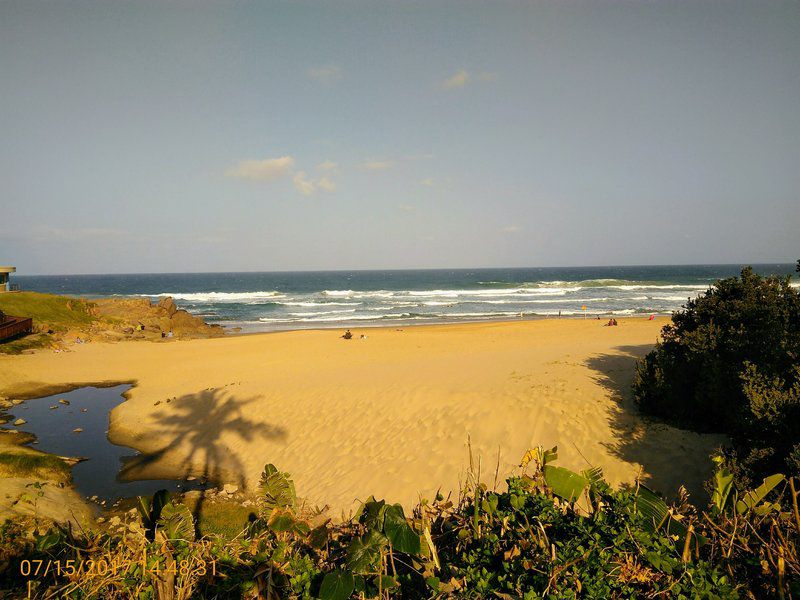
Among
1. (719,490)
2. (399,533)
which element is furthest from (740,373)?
(399,533)

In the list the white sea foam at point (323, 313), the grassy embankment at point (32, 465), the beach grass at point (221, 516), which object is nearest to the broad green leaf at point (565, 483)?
the beach grass at point (221, 516)

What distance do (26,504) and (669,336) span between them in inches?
536

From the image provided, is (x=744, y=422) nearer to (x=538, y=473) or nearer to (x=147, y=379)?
(x=538, y=473)

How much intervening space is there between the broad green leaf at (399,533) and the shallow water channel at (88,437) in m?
8.71

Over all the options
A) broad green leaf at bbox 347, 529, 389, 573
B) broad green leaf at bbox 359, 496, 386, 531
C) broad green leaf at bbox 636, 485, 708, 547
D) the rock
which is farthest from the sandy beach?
the rock

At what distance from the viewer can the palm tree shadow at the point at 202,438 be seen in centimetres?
1015

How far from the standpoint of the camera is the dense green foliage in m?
5.67

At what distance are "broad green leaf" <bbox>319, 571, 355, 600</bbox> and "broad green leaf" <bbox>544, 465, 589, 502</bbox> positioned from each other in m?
1.42

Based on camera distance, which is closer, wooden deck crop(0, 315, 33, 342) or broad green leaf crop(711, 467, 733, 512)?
broad green leaf crop(711, 467, 733, 512)

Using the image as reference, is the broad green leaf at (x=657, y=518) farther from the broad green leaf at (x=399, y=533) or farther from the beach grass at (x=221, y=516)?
the beach grass at (x=221, y=516)

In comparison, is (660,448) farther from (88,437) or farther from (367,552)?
(88,437)

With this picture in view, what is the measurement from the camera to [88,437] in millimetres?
12375

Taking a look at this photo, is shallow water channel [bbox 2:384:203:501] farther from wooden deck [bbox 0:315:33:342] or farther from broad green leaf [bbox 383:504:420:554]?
wooden deck [bbox 0:315:33:342]

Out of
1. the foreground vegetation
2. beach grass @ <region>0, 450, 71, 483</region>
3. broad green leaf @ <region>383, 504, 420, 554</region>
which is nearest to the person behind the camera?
the foreground vegetation
